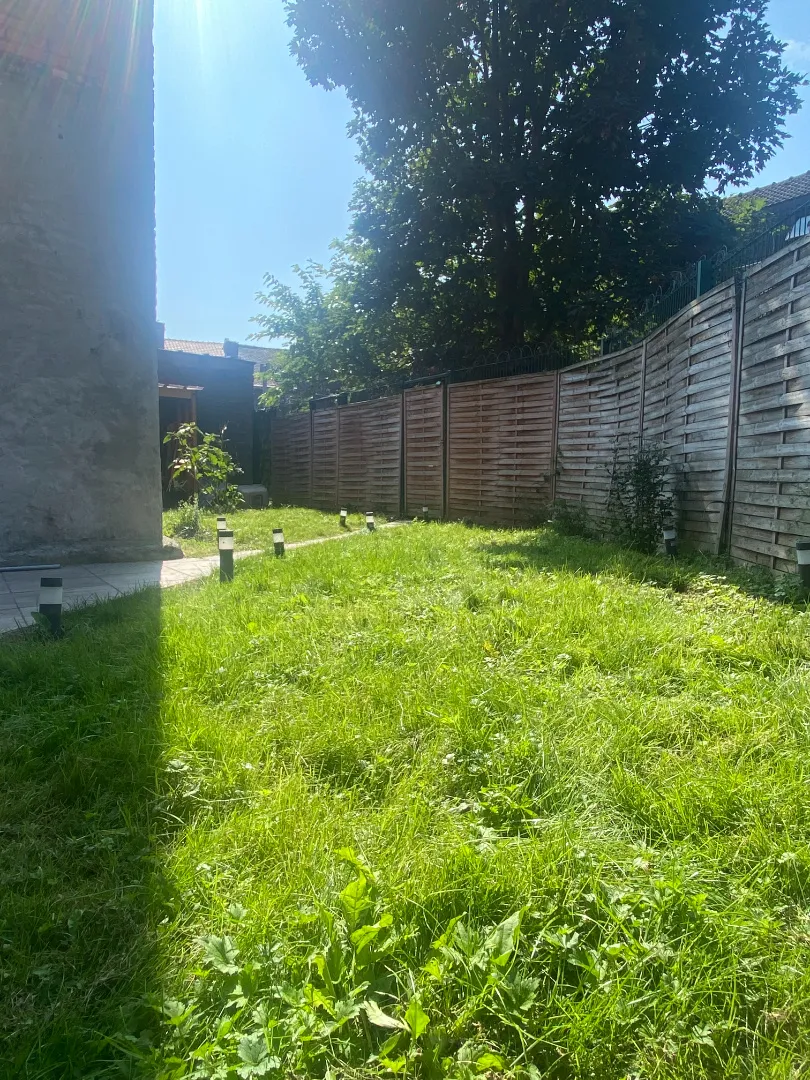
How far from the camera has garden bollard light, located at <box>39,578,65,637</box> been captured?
12.0ft


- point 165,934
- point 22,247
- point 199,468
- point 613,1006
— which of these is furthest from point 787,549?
point 199,468

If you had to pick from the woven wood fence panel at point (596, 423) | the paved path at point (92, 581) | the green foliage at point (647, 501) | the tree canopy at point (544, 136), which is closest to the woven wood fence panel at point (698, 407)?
the green foliage at point (647, 501)

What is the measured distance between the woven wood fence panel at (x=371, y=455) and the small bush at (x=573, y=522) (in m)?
4.60

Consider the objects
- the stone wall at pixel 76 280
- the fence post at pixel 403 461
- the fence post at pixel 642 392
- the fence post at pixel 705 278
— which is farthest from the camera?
the fence post at pixel 403 461

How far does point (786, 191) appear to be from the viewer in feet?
72.5

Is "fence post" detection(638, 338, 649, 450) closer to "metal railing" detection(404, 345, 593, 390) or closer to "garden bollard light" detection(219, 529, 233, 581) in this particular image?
"metal railing" detection(404, 345, 593, 390)

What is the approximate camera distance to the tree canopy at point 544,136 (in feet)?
37.2

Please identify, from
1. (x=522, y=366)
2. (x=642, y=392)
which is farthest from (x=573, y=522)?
(x=522, y=366)

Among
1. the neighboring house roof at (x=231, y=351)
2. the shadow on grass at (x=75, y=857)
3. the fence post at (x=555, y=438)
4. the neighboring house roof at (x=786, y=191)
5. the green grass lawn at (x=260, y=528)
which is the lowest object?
the shadow on grass at (x=75, y=857)

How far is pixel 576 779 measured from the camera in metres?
1.92

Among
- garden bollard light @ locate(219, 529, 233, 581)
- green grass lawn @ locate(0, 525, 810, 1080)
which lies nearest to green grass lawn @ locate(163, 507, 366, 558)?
garden bollard light @ locate(219, 529, 233, 581)

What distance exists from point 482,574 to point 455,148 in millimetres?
11280

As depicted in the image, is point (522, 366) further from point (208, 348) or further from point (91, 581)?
point (208, 348)

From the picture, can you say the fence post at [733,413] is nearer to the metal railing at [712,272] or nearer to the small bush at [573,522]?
the metal railing at [712,272]
